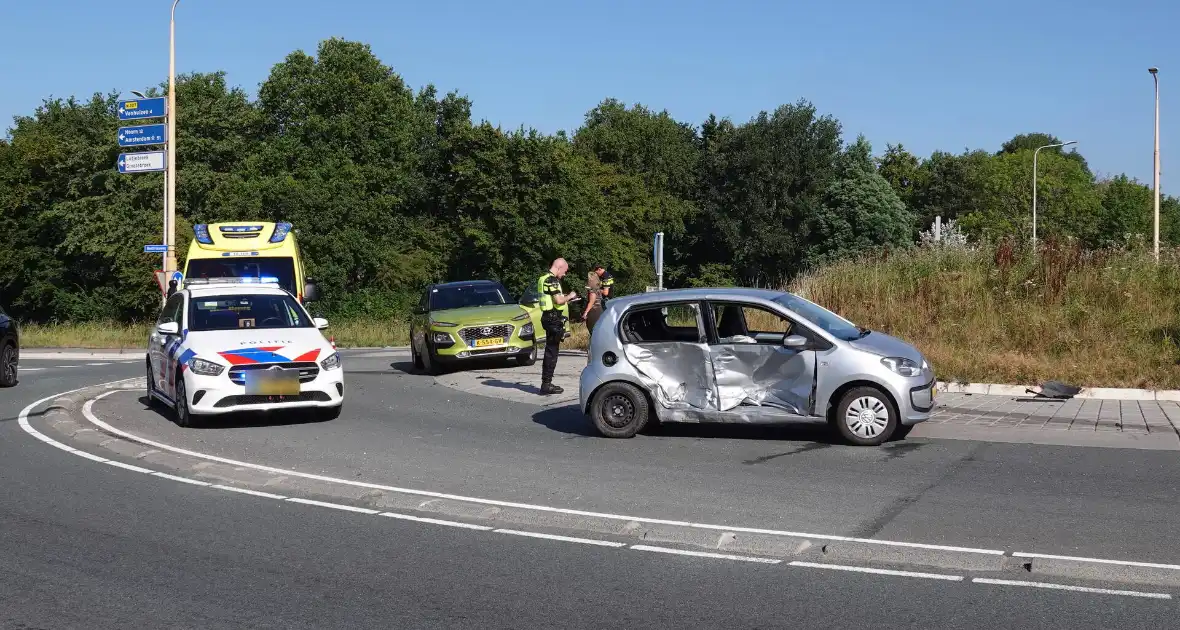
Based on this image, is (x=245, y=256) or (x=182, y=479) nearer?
(x=182, y=479)

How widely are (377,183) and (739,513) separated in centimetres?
5775

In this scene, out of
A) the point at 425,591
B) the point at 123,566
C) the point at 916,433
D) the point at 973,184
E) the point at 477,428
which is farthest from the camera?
the point at 973,184

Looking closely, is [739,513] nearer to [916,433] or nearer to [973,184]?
[916,433]

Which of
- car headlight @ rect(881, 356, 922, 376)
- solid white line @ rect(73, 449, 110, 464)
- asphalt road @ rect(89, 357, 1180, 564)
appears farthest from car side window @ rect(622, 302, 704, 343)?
solid white line @ rect(73, 449, 110, 464)

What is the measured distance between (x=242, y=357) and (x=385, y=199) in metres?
50.2

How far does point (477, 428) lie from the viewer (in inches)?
527

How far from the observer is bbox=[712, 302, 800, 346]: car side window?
474 inches

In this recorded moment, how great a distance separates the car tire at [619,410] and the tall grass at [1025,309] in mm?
5586

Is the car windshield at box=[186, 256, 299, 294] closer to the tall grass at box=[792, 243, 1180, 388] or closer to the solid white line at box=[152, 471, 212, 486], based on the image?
the tall grass at box=[792, 243, 1180, 388]

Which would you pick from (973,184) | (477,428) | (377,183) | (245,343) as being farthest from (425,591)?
(973,184)

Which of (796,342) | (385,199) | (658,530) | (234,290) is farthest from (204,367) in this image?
(385,199)

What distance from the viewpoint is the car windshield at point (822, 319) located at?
11.9 meters

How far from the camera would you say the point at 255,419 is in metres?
14.5

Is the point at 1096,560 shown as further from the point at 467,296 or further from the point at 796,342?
the point at 467,296
